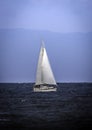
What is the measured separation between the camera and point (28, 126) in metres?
15.6

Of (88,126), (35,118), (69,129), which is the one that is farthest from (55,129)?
(35,118)

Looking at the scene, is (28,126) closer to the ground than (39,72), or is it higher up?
closer to the ground

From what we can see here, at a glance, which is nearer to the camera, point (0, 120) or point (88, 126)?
point (88, 126)

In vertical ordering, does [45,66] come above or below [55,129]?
above

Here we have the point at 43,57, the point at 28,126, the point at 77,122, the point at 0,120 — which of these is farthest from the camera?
the point at 43,57

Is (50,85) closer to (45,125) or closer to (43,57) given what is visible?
(43,57)

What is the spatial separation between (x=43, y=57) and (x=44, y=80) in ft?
7.32

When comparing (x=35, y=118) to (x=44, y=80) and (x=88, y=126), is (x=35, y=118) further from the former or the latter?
(x=44, y=80)

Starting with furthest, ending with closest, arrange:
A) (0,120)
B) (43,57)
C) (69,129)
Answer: (43,57) → (0,120) → (69,129)

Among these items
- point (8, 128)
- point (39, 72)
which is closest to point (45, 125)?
point (8, 128)

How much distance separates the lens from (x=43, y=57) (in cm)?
3016

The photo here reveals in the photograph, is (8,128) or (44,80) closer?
(8,128)

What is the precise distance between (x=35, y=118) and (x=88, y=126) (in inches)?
167

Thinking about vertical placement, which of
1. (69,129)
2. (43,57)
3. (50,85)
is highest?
(43,57)
